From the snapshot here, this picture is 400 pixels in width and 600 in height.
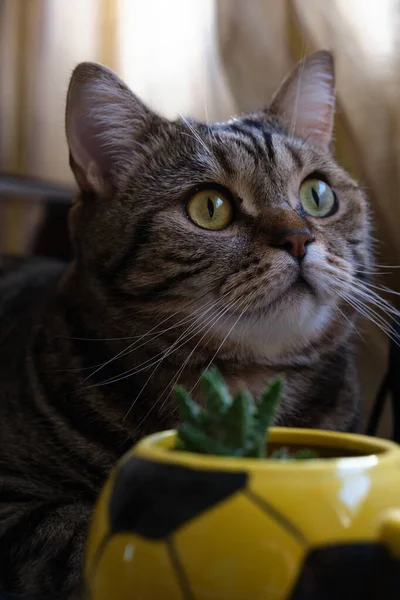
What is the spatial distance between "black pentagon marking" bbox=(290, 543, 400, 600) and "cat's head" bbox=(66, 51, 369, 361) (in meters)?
0.46

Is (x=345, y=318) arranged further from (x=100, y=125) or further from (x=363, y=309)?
(x=100, y=125)

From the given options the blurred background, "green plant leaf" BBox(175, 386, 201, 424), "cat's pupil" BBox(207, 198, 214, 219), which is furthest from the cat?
"green plant leaf" BBox(175, 386, 201, 424)

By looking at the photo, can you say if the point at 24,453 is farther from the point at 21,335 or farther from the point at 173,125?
the point at 173,125

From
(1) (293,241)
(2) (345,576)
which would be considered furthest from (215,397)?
(1) (293,241)

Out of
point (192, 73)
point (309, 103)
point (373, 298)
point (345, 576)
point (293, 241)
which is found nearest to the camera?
point (345, 576)

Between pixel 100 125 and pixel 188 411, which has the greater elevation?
pixel 100 125

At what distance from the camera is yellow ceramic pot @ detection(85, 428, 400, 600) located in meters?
0.38

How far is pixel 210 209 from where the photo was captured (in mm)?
921

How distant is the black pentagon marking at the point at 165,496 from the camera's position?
1.28ft

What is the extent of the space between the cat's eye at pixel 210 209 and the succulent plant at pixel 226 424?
1.57 feet

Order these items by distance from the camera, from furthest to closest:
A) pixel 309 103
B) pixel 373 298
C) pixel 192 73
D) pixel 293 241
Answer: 1. pixel 192 73
2. pixel 309 103
3. pixel 373 298
4. pixel 293 241

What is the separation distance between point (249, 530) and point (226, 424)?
77 mm

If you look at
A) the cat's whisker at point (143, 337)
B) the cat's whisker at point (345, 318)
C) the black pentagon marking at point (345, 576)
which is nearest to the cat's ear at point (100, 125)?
the cat's whisker at point (143, 337)

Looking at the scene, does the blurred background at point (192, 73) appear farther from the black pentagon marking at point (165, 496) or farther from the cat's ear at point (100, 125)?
the black pentagon marking at point (165, 496)
